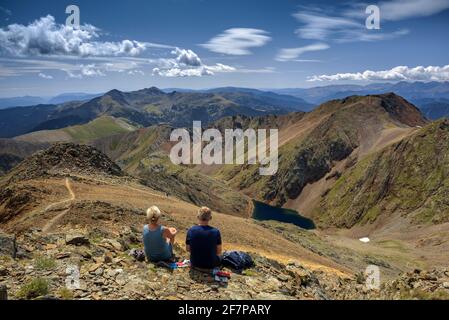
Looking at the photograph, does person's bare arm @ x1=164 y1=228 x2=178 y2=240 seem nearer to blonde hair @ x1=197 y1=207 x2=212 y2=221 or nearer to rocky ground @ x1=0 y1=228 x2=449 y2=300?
rocky ground @ x1=0 y1=228 x2=449 y2=300

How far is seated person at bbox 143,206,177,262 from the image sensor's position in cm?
1433

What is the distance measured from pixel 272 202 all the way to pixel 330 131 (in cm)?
4905

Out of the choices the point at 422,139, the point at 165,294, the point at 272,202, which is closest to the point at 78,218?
the point at 165,294

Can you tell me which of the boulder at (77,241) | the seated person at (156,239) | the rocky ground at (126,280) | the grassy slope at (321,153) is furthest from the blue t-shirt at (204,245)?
the grassy slope at (321,153)

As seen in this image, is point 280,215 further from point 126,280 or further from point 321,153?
point 126,280

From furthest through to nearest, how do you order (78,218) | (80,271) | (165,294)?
1. (78,218)
2. (80,271)
3. (165,294)

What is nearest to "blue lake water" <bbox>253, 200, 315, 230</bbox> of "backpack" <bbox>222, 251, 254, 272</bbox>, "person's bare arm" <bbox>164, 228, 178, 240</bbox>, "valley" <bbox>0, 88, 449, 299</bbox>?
"valley" <bbox>0, 88, 449, 299</bbox>

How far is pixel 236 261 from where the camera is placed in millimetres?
15812

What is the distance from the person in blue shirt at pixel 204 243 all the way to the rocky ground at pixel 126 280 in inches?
19.8

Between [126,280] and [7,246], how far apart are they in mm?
6247

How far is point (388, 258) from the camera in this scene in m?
80.4

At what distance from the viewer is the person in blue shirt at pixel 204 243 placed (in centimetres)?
1361

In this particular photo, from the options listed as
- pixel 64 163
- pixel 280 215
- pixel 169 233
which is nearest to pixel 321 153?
pixel 280 215
